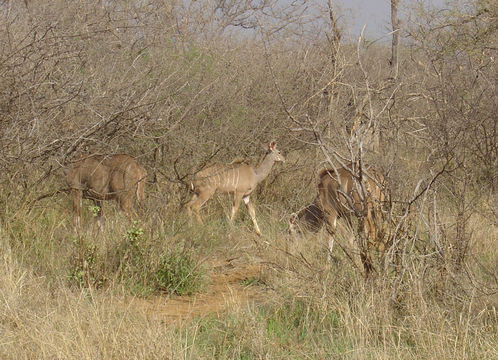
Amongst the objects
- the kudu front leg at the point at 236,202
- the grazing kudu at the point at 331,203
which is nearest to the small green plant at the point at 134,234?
the grazing kudu at the point at 331,203

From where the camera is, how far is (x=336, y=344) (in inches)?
175

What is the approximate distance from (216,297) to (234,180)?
362 cm

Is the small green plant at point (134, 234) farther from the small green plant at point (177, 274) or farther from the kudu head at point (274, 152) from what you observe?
the kudu head at point (274, 152)

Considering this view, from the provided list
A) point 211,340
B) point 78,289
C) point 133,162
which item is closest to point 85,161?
point 133,162

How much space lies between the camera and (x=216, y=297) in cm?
590

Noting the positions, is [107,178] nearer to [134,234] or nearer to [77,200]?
[77,200]

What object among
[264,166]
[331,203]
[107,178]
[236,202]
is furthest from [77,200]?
A: [264,166]

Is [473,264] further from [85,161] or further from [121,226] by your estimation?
[85,161]

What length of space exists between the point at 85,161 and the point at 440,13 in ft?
25.9

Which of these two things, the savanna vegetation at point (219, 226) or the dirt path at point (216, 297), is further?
the dirt path at point (216, 297)

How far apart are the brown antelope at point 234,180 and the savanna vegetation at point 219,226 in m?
0.20

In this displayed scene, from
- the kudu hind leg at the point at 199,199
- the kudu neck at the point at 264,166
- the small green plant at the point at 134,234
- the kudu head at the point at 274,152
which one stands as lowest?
the kudu hind leg at the point at 199,199

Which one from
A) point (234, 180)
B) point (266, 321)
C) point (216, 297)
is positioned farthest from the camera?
point (234, 180)

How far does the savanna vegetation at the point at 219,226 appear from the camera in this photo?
4.37 metres
